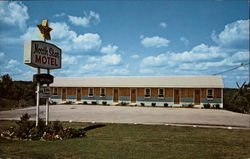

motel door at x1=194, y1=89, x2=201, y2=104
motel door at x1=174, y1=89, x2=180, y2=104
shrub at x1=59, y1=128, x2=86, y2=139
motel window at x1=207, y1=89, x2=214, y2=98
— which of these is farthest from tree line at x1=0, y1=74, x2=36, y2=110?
motel window at x1=207, y1=89, x2=214, y2=98

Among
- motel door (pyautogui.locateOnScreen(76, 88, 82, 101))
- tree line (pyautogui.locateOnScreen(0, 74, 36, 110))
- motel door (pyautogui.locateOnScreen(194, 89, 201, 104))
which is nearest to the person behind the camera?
tree line (pyautogui.locateOnScreen(0, 74, 36, 110))

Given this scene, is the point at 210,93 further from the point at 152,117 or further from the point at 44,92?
the point at 44,92

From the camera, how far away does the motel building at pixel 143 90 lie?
31703 millimetres

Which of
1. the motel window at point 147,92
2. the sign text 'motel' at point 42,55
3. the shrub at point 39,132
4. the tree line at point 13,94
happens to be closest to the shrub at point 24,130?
the shrub at point 39,132

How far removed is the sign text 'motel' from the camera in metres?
10.9

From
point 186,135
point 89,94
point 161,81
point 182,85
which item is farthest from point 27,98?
point 186,135

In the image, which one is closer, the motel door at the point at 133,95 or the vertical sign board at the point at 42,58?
the vertical sign board at the point at 42,58

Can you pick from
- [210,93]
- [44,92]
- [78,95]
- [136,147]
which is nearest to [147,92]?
[210,93]

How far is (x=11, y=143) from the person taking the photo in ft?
30.5

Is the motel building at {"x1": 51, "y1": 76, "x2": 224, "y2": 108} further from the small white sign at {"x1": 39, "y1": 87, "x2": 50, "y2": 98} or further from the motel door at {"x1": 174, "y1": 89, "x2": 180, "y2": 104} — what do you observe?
the small white sign at {"x1": 39, "y1": 87, "x2": 50, "y2": 98}

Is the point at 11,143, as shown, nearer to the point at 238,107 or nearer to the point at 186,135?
the point at 186,135

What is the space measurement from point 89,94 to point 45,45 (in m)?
25.4

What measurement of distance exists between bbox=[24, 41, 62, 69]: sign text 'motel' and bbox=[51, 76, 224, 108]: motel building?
2223 cm

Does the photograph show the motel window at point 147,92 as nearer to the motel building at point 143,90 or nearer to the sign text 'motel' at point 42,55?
the motel building at point 143,90
